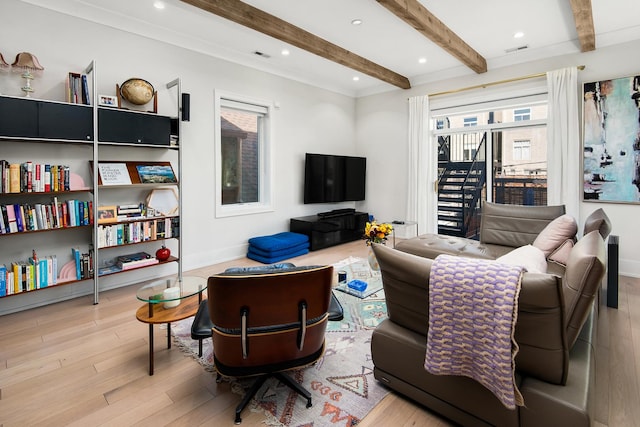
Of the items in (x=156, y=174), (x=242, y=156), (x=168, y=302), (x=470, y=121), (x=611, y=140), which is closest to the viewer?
(x=168, y=302)

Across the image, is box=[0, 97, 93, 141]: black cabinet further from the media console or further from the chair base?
the media console

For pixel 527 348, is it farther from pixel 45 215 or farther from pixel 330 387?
pixel 45 215

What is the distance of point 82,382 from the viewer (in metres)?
2.05

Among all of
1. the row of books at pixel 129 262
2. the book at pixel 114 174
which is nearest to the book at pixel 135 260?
the row of books at pixel 129 262

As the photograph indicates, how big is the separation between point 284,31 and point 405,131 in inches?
121

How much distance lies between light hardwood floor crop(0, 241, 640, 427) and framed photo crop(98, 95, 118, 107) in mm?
1998

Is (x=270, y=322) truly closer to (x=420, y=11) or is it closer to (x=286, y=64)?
(x=420, y=11)

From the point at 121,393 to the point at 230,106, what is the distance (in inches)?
148

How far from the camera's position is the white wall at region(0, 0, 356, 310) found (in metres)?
3.12

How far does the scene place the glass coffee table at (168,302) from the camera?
2.09 m

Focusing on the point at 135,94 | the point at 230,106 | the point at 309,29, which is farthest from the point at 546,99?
the point at 135,94

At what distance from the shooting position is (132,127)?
11.1 feet

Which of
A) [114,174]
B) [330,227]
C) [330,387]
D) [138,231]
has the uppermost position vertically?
[114,174]

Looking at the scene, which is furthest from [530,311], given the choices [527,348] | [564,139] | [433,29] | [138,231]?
[564,139]
